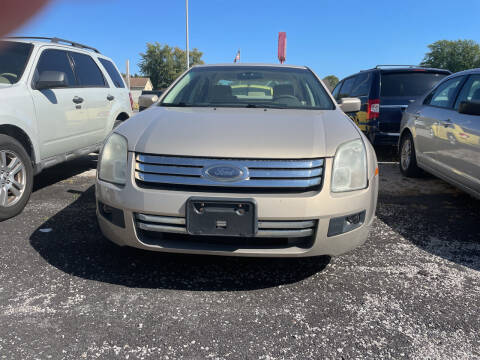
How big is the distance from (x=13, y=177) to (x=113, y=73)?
2.95 meters

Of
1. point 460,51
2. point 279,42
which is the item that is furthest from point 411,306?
point 460,51

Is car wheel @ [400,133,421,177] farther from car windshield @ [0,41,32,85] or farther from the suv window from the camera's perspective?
car windshield @ [0,41,32,85]

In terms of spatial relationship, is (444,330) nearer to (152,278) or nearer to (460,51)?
(152,278)

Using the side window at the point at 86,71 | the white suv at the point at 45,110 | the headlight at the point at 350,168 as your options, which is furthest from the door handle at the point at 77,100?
the headlight at the point at 350,168

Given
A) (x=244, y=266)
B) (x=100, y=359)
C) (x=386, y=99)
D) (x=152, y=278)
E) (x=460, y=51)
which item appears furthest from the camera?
(x=460, y=51)

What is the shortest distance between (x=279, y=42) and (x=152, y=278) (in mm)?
11844

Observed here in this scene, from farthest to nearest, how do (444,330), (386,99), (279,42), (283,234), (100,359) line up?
(279,42), (386,99), (283,234), (444,330), (100,359)

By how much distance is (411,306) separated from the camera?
2.34 meters

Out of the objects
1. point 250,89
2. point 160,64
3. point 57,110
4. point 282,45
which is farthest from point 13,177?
point 160,64

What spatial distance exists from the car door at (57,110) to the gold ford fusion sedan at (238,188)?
1860 mm

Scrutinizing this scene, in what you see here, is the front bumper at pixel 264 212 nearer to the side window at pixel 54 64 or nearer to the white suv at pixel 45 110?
the white suv at pixel 45 110

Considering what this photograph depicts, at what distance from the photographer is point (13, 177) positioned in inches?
144

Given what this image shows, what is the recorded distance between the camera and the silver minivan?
3.65m

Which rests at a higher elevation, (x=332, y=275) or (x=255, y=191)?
(x=255, y=191)
